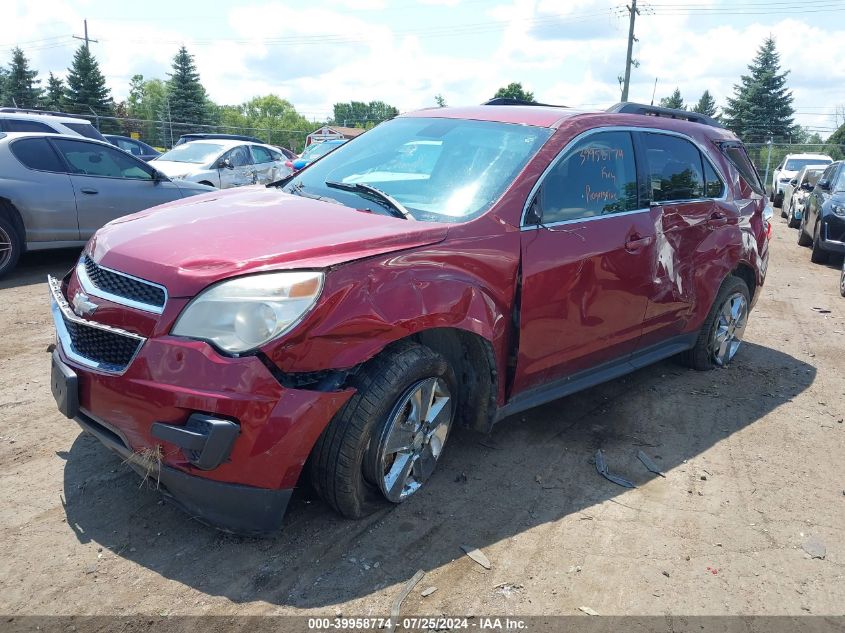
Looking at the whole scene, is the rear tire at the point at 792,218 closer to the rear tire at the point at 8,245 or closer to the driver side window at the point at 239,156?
the driver side window at the point at 239,156

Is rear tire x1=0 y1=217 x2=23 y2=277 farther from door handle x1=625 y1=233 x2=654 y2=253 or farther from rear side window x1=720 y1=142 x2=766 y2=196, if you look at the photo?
rear side window x1=720 y1=142 x2=766 y2=196

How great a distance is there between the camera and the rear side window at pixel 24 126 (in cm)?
957

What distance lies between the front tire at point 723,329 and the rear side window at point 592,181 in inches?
63.8

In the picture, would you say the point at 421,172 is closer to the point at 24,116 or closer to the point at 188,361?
the point at 188,361

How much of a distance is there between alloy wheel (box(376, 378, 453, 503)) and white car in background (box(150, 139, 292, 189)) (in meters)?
9.24

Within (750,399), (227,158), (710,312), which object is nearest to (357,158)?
(710,312)

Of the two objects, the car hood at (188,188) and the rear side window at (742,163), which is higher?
the rear side window at (742,163)

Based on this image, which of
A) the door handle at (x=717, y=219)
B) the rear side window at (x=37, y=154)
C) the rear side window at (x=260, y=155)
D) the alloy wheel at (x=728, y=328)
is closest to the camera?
the door handle at (x=717, y=219)

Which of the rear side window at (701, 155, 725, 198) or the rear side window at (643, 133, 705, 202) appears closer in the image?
the rear side window at (643, 133, 705, 202)

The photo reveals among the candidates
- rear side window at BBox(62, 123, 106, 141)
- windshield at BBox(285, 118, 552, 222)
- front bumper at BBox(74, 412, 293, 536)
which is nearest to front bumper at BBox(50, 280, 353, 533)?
front bumper at BBox(74, 412, 293, 536)

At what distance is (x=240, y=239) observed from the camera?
2963 millimetres

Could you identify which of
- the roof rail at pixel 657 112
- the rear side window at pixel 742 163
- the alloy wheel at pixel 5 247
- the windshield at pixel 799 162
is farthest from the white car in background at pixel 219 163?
the windshield at pixel 799 162

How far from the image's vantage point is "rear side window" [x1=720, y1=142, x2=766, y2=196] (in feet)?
17.9

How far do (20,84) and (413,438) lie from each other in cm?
5729
